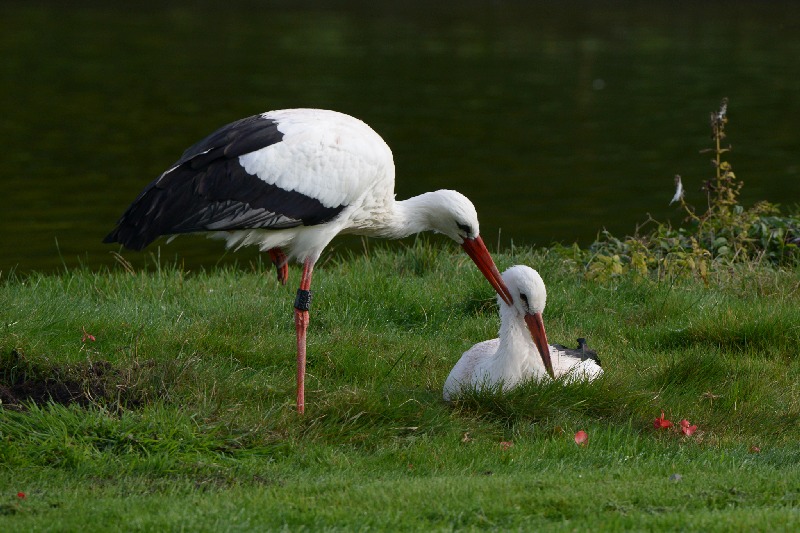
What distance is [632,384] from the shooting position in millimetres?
6770

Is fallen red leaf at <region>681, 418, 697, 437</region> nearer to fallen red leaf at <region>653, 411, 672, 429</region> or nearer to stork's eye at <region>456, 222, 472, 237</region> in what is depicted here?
fallen red leaf at <region>653, 411, 672, 429</region>

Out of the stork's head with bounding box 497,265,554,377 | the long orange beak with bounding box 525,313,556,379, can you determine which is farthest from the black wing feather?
the long orange beak with bounding box 525,313,556,379

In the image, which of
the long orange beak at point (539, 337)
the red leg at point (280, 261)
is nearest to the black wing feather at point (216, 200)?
the red leg at point (280, 261)

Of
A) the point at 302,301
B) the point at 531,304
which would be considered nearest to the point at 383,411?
the point at 302,301

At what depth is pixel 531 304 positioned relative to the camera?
677 cm

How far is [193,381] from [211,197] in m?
1.01

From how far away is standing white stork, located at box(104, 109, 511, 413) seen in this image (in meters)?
6.58

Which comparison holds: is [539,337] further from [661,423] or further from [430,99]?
[430,99]

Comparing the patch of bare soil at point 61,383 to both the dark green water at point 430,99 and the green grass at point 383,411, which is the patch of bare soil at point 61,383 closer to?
the green grass at point 383,411

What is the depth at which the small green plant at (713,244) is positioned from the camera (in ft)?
30.3

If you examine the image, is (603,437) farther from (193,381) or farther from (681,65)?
(681,65)

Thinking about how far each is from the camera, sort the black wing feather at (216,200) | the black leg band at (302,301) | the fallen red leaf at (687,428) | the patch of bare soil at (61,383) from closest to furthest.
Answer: the patch of bare soil at (61,383) → the fallen red leaf at (687,428) → the black wing feather at (216,200) → the black leg band at (302,301)

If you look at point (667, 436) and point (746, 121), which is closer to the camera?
point (667, 436)

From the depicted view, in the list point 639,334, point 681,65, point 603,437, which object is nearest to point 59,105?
point 681,65
